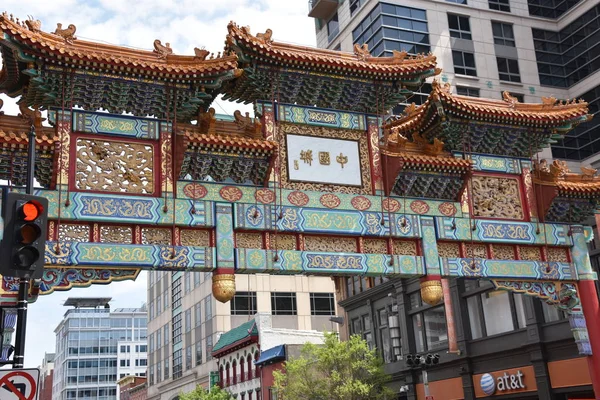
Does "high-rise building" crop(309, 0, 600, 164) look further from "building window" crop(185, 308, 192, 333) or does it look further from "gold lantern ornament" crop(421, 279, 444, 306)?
"building window" crop(185, 308, 192, 333)

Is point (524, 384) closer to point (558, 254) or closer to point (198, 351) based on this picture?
point (558, 254)

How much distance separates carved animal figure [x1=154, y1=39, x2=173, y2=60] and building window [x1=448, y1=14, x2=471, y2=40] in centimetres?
3042

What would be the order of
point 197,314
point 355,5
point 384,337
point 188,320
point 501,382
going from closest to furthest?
point 501,382, point 384,337, point 355,5, point 197,314, point 188,320

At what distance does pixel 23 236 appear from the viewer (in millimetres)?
8055

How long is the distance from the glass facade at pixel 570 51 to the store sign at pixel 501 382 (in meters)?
20.8

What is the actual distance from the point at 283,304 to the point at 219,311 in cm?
495

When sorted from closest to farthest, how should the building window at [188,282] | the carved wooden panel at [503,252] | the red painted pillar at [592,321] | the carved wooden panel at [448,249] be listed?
the carved wooden panel at [448,249] < the red painted pillar at [592,321] < the carved wooden panel at [503,252] < the building window at [188,282]

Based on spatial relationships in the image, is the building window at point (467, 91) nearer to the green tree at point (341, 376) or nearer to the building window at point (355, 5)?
the building window at point (355, 5)

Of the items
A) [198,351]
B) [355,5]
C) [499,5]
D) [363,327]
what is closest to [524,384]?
[363,327]

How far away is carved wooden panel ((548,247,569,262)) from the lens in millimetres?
18703

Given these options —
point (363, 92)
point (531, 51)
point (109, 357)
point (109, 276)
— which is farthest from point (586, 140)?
point (109, 357)

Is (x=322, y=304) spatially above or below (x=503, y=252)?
above

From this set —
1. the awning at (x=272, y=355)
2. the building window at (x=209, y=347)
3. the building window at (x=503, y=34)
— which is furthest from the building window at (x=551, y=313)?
the building window at (x=209, y=347)

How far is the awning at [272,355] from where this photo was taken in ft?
134
